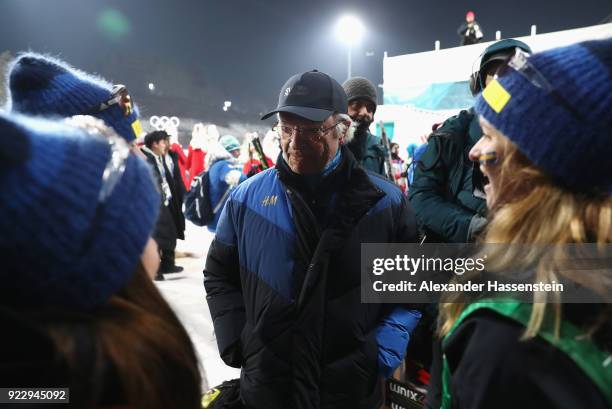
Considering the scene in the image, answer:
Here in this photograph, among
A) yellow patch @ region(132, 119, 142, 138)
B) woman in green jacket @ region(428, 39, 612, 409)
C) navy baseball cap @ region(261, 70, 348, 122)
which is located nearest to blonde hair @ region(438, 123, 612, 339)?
woman in green jacket @ region(428, 39, 612, 409)

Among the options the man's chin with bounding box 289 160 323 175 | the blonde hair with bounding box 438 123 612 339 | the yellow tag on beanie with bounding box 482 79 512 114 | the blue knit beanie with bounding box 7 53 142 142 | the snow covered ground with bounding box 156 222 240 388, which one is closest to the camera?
the blonde hair with bounding box 438 123 612 339

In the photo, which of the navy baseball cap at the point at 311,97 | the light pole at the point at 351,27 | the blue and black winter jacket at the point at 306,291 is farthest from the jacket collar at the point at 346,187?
the light pole at the point at 351,27

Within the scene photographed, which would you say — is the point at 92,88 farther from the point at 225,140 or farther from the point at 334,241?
the point at 225,140

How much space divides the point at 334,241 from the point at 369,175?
0.43m

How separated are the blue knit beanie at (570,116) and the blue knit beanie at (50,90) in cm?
154

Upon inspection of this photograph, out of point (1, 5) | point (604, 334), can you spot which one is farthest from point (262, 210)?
point (1, 5)

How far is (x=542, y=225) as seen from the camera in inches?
33.0

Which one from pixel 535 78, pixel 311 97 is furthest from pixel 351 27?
pixel 535 78

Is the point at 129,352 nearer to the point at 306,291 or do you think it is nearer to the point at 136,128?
the point at 306,291

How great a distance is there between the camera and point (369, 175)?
6.20 ft

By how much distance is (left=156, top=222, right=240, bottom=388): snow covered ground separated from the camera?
3.26 metres

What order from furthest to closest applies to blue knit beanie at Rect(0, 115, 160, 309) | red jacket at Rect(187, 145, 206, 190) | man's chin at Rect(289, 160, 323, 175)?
1. red jacket at Rect(187, 145, 206, 190)
2. man's chin at Rect(289, 160, 323, 175)
3. blue knit beanie at Rect(0, 115, 160, 309)

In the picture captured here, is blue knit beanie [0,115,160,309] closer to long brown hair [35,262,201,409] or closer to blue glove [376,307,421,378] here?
long brown hair [35,262,201,409]

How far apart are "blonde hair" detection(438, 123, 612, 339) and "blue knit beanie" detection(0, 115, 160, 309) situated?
0.74 metres
